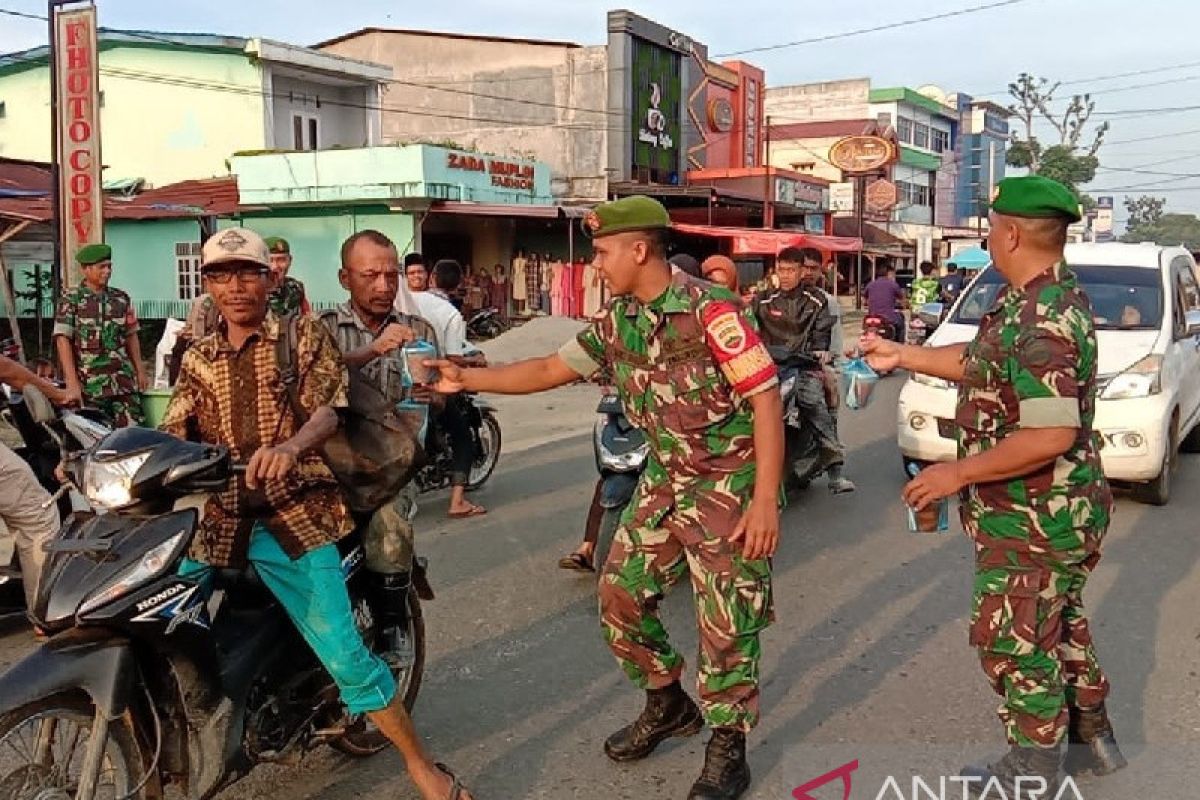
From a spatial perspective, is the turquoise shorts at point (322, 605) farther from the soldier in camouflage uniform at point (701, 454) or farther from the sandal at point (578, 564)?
the sandal at point (578, 564)

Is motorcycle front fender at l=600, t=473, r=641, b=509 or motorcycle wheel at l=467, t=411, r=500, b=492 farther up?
motorcycle front fender at l=600, t=473, r=641, b=509

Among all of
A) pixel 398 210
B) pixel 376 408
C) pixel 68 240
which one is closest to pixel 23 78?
pixel 398 210

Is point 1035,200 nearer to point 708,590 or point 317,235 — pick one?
point 708,590

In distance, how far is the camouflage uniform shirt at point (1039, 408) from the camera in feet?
9.44

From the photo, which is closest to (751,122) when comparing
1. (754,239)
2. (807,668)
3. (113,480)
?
(754,239)

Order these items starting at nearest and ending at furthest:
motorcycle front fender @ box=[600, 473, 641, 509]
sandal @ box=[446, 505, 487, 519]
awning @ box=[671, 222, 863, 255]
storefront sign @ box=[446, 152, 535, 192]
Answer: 1. motorcycle front fender @ box=[600, 473, 641, 509]
2. sandal @ box=[446, 505, 487, 519]
3. storefront sign @ box=[446, 152, 535, 192]
4. awning @ box=[671, 222, 863, 255]

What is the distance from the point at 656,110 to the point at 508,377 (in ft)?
83.7

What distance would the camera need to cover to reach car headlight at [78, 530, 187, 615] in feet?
7.91

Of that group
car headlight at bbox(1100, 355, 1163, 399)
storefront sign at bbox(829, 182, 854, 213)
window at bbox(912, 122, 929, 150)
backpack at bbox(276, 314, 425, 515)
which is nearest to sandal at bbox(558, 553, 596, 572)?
backpack at bbox(276, 314, 425, 515)

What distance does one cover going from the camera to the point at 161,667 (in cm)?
263

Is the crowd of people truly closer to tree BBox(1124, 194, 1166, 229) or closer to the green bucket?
the green bucket

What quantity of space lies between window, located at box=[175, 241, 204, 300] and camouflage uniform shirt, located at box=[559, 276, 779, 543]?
19196 millimetres

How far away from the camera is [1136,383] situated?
6918mm

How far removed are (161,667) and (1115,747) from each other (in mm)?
2780
